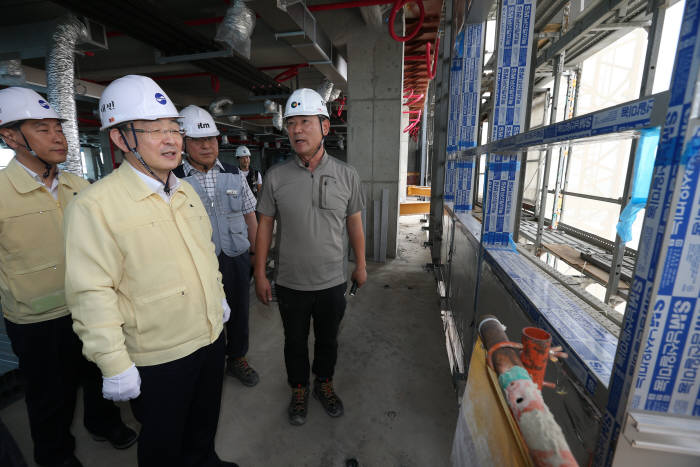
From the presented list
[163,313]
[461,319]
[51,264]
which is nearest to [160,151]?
[163,313]

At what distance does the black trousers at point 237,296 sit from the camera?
259cm

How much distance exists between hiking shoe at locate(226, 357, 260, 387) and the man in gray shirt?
0.59 metres

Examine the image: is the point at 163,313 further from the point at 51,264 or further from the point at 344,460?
the point at 344,460

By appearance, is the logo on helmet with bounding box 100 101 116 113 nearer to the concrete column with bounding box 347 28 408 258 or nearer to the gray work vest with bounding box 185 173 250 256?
the gray work vest with bounding box 185 173 250 256

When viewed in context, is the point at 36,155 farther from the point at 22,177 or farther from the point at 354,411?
the point at 354,411

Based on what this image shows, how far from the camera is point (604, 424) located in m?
0.84

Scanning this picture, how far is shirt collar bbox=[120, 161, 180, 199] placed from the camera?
52.9 inches

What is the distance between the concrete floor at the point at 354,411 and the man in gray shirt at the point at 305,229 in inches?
10.2

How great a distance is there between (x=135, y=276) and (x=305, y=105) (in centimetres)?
143

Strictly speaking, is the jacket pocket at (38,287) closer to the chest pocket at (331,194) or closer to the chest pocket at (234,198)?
the chest pocket at (234,198)

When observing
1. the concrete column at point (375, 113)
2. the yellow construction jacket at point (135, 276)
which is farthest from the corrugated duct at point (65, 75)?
the concrete column at point (375, 113)

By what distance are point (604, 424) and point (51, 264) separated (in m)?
2.64

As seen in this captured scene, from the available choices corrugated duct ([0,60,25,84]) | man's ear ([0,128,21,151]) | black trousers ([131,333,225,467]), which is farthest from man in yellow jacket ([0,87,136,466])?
corrugated duct ([0,60,25,84])

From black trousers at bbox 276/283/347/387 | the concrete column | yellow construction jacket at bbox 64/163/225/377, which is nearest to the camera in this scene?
yellow construction jacket at bbox 64/163/225/377
